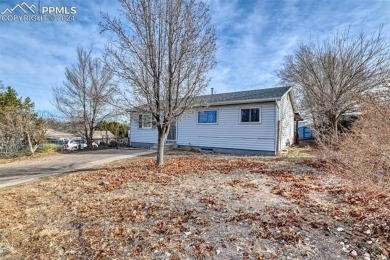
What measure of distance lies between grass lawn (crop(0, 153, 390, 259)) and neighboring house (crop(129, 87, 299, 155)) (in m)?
5.32

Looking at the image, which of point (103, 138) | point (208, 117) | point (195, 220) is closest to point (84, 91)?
point (103, 138)

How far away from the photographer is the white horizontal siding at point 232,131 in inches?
469

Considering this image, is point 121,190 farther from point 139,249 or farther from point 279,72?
point 279,72

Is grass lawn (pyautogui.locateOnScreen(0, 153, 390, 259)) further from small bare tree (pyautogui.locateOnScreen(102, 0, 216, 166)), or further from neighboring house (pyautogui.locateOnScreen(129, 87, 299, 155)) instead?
neighboring house (pyautogui.locateOnScreen(129, 87, 299, 155))

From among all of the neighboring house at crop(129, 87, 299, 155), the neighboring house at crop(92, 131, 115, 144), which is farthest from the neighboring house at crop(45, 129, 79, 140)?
the neighboring house at crop(129, 87, 299, 155)

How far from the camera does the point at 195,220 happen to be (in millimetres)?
3684

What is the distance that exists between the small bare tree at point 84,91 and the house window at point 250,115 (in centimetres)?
1145

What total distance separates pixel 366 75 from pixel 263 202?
38.7 feet

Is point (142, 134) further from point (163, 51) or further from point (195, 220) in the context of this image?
point (195, 220)

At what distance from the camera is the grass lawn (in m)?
2.87

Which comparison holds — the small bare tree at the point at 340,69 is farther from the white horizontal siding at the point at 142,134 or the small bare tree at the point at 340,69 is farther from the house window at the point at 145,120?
the white horizontal siding at the point at 142,134

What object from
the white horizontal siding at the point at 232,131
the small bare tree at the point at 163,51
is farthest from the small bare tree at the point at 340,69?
the small bare tree at the point at 163,51

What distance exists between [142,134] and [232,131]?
7.73 metres

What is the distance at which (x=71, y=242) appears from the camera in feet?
10.6
